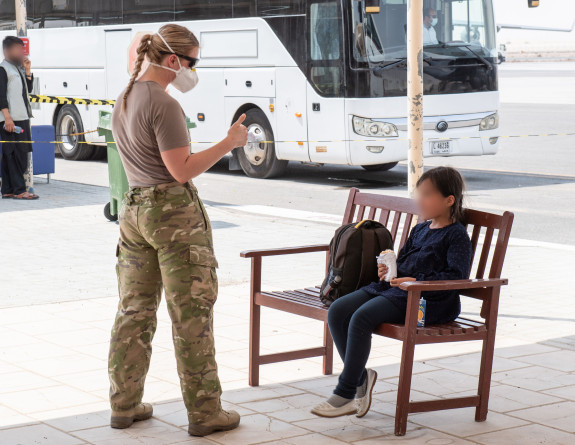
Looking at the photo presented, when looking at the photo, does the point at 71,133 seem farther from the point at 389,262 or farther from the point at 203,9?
the point at 389,262

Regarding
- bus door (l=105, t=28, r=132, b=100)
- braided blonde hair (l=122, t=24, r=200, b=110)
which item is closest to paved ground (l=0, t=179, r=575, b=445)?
braided blonde hair (l=122, t=24, r=200, b=110)

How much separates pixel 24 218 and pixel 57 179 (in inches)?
186

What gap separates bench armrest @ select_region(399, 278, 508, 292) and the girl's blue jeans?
0.21 metres

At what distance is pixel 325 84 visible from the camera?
620 inches

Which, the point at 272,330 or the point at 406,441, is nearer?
the point at 406,441

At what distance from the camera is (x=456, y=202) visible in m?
5.12

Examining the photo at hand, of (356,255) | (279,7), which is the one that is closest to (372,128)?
(279,7)

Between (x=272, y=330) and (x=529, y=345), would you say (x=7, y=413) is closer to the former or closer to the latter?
(x=272, y=330)

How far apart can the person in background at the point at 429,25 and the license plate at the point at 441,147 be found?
4.75 ft

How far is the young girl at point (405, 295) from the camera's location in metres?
4.96

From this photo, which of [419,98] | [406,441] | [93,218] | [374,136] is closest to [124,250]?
[406,441]

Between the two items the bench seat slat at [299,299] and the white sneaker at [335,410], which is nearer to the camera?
the white sneaker at [335,410]

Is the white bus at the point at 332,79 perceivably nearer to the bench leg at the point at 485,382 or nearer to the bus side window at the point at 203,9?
the bus side window at the point at 203,9

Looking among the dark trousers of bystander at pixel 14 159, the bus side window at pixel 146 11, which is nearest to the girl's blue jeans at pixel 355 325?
the dark trousers of bystander at pixel 14 159
